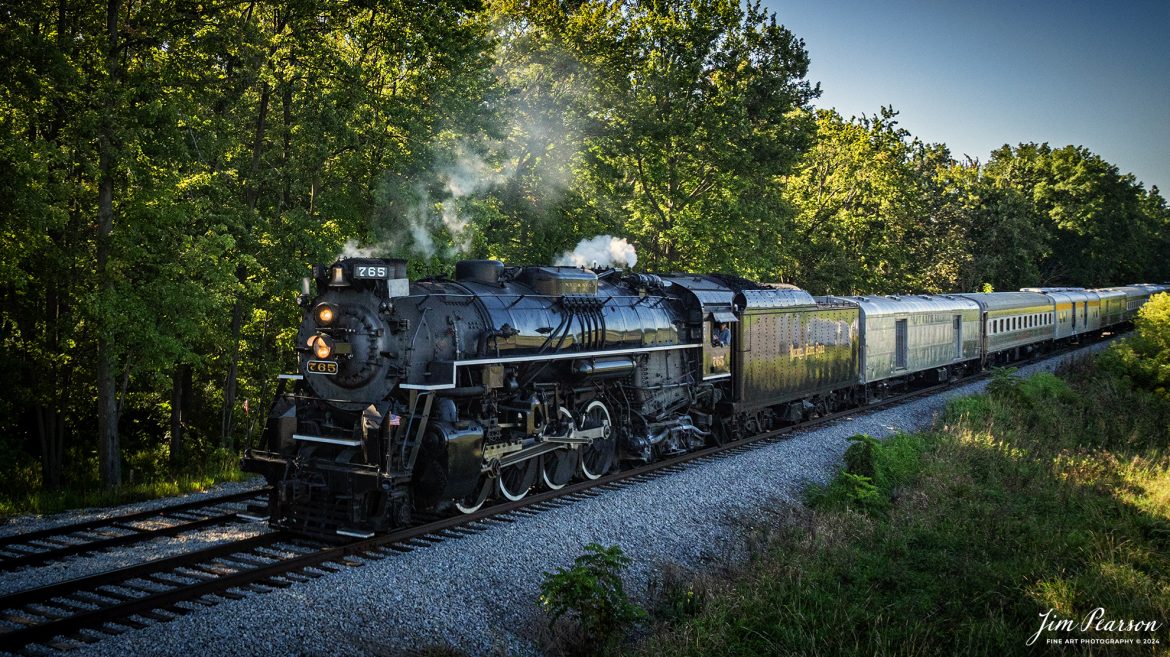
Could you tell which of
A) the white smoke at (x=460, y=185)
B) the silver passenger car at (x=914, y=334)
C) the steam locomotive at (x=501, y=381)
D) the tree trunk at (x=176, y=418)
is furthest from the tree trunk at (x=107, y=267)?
the silver passenger car at (x=914, y=334)

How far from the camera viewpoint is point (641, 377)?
14.1 metres

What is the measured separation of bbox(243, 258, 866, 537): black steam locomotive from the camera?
32.1 ft

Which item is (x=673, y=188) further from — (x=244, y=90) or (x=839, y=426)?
(x=244, y=90)

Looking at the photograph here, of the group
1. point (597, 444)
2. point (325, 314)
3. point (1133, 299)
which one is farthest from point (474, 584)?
point (1133, 299)

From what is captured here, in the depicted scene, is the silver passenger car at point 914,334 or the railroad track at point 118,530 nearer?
the railroad track at point 118,530

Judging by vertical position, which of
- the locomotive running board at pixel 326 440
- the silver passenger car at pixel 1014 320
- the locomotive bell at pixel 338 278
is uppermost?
the locomotive bell at pixel 338 278

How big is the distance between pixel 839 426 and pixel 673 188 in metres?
10.3

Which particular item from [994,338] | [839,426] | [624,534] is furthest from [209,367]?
[994,338]

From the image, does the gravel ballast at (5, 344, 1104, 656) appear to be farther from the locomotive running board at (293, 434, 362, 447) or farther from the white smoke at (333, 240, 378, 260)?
the white smoke at (333, 240, 378, 260)

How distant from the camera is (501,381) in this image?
1099 cm

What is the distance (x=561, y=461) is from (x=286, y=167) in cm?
1070

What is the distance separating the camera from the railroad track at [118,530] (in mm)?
8867

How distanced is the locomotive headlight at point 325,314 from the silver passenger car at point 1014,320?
26.0 m

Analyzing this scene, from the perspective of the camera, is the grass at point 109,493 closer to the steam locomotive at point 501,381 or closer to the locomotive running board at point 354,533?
the steam locomotive at point 501,381
